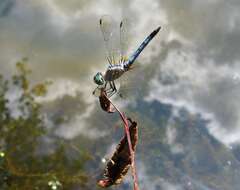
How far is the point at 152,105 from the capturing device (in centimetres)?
16538

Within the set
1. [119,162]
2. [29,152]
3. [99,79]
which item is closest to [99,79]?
[99,79]

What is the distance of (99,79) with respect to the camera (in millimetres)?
807

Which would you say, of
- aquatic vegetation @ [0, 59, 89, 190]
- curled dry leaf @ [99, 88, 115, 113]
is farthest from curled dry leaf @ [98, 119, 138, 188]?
aquatic vegetation @ [0, 59, 89, 190]

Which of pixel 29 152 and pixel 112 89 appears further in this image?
pixel 29 152

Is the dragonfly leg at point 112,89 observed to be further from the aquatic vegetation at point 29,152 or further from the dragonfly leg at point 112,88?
the aquatic vegetation at point 29,152

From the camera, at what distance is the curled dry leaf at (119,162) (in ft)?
2.34

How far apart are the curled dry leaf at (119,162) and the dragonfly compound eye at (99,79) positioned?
0.08 metres

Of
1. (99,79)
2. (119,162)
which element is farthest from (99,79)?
(119,162)

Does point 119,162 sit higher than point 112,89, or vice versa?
point 112,89

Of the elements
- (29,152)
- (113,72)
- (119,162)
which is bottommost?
(119,162)

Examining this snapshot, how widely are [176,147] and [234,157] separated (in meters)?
27.8

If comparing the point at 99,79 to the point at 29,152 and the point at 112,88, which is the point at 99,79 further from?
the point at 29,152

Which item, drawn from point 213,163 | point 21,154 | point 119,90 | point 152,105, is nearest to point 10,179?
point 21,154

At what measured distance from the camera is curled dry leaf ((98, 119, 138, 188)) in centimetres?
71
